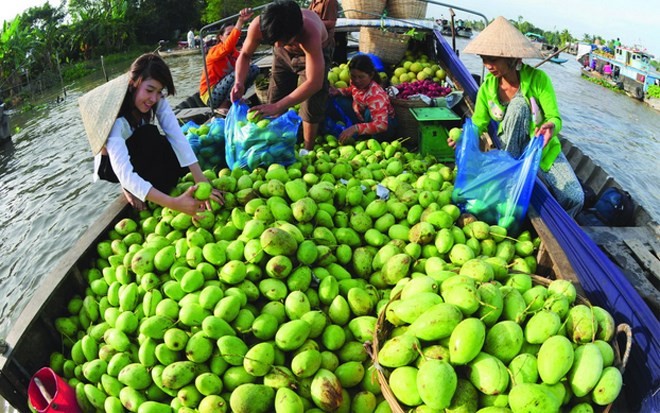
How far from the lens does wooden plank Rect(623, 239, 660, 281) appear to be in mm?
3225

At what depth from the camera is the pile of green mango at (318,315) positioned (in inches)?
66.4

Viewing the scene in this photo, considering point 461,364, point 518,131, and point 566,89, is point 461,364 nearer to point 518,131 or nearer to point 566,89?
point 518,131

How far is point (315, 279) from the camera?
2.47m

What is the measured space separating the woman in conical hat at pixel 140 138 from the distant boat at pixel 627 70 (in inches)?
1066

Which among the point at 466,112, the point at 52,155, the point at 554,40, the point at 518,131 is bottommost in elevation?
the point at 554,40

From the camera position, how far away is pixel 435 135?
481 cm

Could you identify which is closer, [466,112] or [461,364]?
[461,364]

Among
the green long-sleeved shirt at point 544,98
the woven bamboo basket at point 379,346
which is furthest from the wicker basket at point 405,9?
the woven bamboo basket at point 379,346

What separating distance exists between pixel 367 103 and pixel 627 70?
2935 cm

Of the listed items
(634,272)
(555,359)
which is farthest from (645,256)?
(555,359)

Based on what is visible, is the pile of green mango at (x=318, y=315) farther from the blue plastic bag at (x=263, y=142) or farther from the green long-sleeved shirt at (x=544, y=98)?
the green long-sleeved shirt at (x=544, y=98)

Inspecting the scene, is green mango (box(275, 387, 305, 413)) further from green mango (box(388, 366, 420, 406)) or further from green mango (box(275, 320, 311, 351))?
green mango (box(388, 366, 420, 406))

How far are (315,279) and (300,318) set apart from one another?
1.09 ft

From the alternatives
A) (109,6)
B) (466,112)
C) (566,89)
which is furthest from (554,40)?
(466,112)
